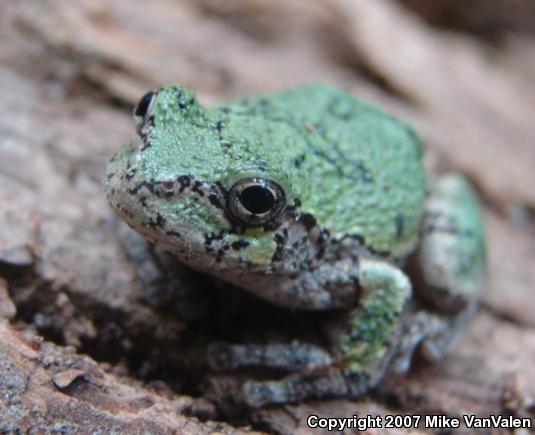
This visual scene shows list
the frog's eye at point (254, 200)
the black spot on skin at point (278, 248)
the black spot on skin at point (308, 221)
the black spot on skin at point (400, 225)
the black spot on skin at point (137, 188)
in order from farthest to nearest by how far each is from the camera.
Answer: the black spot on skin at point (400, 225) → the black spot on skin at point (308, 221) → the black spot on skin at point (278, 248) → the frog's eye at point (254, 200) → the black spot on skin at point (137, 188)

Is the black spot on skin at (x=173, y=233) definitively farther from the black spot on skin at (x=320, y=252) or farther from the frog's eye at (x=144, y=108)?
the black spot on skin at (x=320, y=252)

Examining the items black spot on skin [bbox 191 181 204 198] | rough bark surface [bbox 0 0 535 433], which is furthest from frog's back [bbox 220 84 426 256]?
rough bark surface [bbox 0 0 535 433]

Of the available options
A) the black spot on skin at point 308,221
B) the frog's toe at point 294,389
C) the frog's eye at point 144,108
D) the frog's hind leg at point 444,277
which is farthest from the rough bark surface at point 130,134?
the frog's eye at point 144,108

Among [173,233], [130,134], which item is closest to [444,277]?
[173,233]

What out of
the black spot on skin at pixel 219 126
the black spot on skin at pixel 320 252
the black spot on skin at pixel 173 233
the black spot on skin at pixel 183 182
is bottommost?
the black spot on skin at pixel 173 233

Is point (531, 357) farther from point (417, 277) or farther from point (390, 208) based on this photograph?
point (390, 208)
